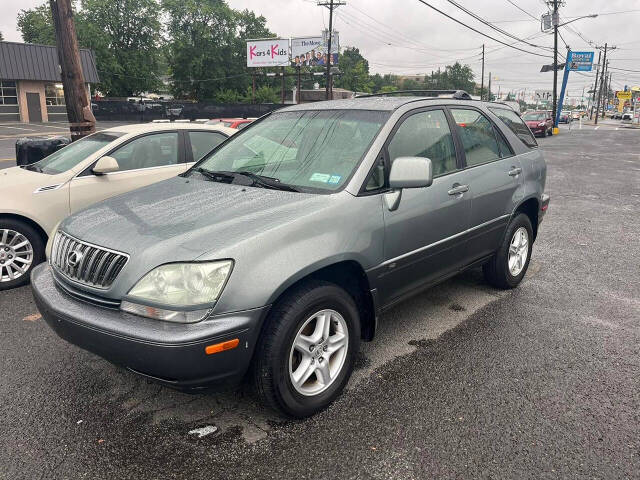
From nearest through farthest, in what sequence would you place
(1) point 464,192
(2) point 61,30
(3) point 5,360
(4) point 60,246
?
(4) point 60,246, (3) point 5,360, (1) point 464,192, (2) point 61,30

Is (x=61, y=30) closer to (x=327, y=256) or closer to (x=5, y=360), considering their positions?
(x=5, y=360)

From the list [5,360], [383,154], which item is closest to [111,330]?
[5,360]

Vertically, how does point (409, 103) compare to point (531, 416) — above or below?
above

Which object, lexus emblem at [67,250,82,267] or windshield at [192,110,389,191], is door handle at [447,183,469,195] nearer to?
windshield at [192,110,389,191]

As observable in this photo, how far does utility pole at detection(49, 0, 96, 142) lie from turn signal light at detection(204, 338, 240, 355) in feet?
25.1

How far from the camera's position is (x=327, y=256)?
2.81 m

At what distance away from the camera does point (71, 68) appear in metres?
8.62

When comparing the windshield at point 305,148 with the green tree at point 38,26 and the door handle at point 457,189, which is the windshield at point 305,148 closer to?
the door handle at point 457,189

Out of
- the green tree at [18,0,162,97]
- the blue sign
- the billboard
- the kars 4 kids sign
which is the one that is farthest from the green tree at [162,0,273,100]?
the blue sign

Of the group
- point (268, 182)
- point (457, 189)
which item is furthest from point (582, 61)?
point (268, 182)

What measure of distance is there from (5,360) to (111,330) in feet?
5.35

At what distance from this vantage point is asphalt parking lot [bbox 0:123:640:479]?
2.50m

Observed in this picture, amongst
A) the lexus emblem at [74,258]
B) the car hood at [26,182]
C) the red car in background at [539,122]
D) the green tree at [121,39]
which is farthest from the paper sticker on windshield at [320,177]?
the green tree at [121,39]

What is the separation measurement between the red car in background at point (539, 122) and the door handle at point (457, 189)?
29418mm
